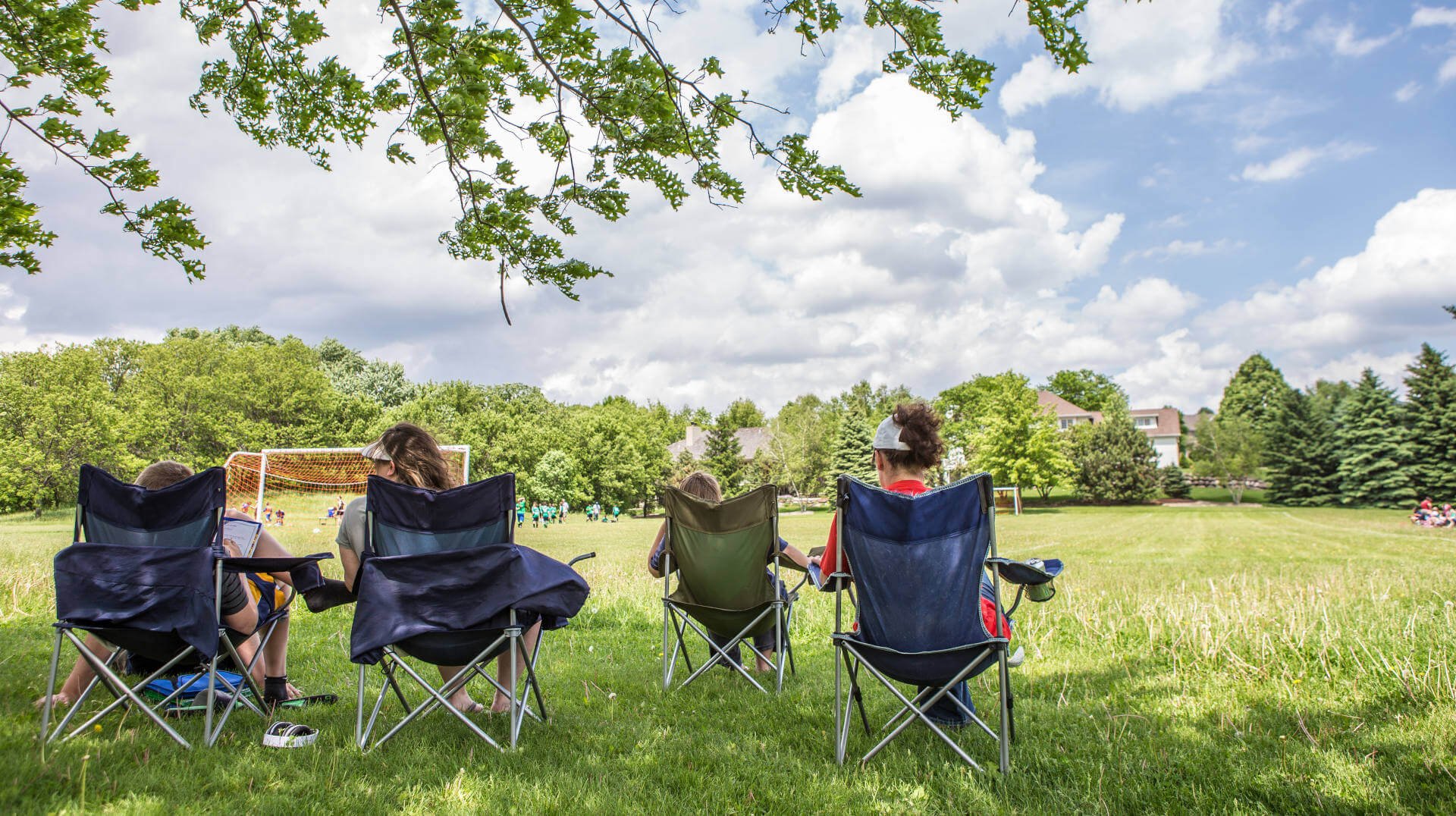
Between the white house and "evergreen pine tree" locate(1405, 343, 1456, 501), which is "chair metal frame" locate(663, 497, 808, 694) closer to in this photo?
"evergreen pine tree" locate(1405, 343, 1456, 501)

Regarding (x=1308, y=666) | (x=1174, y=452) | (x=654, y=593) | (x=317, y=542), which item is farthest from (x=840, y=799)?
(x=1174, y=452)

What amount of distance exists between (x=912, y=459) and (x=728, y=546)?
122 centimetres

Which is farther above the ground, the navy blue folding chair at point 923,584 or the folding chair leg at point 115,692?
the navy blue folding chair at point 923,584

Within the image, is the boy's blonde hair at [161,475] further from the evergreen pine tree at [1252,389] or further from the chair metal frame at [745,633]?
the evergreen pine tree at [1252,389]

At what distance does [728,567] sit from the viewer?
13.0 ft

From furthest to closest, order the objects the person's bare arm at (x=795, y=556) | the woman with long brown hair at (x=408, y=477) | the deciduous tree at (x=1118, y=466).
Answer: the deciduous tree at (x=1118, y=466), the person's bare arm at (x=795, y=556), the woman with long brown hair at (x=408, y=477)

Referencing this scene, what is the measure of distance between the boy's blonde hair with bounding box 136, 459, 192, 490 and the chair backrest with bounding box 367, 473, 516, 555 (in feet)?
3.60

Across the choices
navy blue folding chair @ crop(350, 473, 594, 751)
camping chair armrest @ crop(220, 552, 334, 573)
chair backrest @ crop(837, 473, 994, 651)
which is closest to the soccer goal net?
camping chair armrest @ crop(220, 552, 334, 573)

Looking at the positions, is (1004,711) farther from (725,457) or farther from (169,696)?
(725,457)

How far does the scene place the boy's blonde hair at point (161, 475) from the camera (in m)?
3.35

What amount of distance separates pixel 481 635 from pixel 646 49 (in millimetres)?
2592

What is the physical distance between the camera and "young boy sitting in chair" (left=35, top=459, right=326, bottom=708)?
314 cm

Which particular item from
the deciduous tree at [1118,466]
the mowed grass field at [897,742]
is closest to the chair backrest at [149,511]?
the mowed grass field at [897,742]

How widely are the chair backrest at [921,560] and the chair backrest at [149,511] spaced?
2398 millimetres
